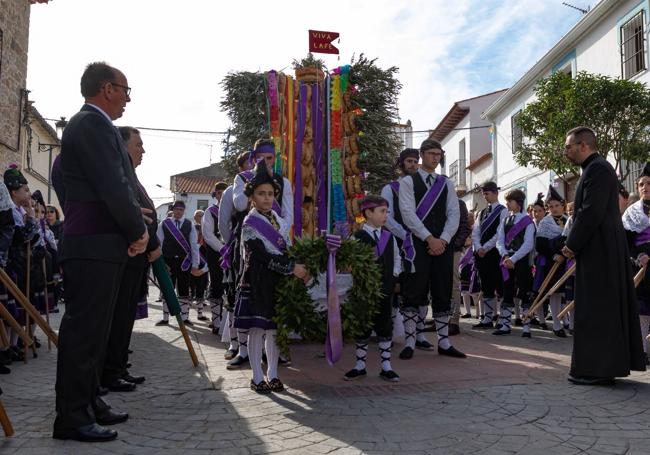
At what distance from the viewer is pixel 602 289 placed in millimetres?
4602

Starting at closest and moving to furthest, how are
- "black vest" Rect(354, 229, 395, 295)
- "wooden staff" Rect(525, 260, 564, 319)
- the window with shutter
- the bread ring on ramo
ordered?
1. "black vest" Rect(354, 229, 395, 295)
2. "wooden staff" Rect(525, 260, 564, 319)
3. the bread ring on ramo
4. the window with shutter

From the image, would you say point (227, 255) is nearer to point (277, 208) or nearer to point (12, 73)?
point (277, 208)

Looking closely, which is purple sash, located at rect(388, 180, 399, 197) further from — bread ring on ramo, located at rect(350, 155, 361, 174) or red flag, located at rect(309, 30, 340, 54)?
red flag, located at rect(309, 30, 340, 54)

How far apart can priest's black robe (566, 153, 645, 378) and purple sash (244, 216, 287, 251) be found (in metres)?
2.44

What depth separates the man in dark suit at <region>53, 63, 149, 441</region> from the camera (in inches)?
126

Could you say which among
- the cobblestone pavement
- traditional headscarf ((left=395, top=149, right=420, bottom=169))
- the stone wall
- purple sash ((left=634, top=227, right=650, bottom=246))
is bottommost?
the cobblestone pavement

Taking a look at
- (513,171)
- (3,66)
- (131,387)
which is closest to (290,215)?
(131,387)

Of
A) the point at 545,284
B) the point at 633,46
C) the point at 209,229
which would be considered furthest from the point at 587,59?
the point at 209,229

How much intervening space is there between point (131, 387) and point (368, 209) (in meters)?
2.49

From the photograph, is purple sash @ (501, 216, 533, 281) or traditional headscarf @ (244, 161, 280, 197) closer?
traditional headscarf @ (244, 161, 280, 197)

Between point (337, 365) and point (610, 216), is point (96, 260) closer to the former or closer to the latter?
point (337, 365)

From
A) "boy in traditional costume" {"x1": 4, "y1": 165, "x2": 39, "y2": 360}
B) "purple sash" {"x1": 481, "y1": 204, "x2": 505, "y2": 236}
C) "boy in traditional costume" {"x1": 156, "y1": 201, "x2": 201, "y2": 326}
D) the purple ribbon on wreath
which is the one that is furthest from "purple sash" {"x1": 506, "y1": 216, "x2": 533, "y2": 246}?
"boy in traditional costume" {"x1": 4, "y1": 165, "x2": 39, "y2": 360}

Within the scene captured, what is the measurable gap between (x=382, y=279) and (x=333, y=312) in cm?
71

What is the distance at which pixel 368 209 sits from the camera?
510cm
